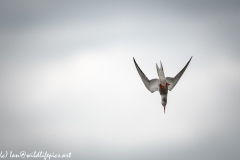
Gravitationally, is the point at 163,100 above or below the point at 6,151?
below

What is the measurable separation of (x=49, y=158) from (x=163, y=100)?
2296 cm

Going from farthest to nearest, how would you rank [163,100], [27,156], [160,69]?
[27,156], [163,100], [160,69]

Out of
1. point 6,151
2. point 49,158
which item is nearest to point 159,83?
point 49,158

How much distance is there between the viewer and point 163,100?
129ft

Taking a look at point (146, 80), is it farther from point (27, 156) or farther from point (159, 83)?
point (27, 156)

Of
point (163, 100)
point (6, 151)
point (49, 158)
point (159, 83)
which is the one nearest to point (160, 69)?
point (159, 83)

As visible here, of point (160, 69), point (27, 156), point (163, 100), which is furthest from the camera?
point (27, 156)

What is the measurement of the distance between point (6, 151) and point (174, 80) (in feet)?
105

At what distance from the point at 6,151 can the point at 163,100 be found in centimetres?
2932

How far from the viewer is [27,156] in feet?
177

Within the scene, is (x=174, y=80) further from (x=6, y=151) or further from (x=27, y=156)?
(x=6, y=151)

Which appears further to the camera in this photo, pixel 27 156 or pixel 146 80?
pixel 27 156

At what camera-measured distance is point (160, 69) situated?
36.0 m

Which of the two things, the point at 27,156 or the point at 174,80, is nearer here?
the point at 174,80
